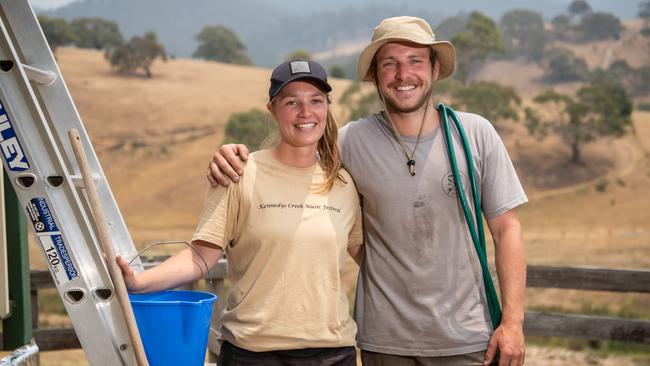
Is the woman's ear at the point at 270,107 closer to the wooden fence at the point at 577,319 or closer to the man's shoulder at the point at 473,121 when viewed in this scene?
the man's shoulder at the point at 473,121

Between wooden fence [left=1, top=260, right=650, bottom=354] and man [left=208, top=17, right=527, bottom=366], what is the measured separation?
3.12m

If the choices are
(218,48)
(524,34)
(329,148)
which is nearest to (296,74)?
(329,148)

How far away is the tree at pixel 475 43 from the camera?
7625 centimetres

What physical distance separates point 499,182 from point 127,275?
1387 mm

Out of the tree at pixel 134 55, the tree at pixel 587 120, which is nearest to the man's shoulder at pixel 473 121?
the tree at pixel 587 120

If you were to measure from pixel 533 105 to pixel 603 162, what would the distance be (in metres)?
13.4

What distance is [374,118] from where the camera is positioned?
341 centimetres

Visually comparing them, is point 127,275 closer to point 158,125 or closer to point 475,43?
point 158,125

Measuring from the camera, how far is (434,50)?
3.46m

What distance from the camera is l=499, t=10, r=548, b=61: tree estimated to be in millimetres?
127613

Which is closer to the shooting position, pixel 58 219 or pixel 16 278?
pixel 58 219

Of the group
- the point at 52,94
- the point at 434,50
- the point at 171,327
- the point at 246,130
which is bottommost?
the point at 246,130

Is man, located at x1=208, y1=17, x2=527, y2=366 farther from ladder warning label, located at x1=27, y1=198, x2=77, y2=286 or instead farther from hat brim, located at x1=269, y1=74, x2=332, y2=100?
ladder warning label, located at x1=27, y1=198, x2=77, y2=286

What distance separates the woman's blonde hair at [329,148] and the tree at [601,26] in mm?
133682
